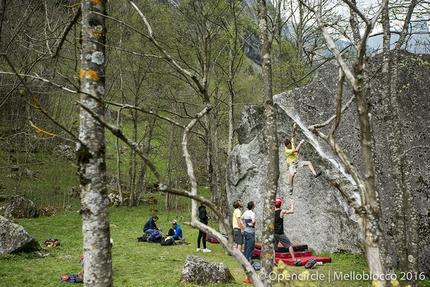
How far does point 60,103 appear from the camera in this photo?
19125mm

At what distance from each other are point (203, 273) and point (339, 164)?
209 inches

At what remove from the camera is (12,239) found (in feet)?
34.2

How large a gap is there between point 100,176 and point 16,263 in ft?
26.8

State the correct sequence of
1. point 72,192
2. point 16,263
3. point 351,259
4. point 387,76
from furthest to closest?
point 72,192 < point 351,259 < point 16,263 < point 387,76

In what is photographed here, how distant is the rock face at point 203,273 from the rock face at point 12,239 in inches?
221

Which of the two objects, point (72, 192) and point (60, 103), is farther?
point (72, 192)

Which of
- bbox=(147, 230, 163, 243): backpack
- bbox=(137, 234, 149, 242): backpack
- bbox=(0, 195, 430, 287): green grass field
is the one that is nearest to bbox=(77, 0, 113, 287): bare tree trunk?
bbox=(0, 195, 430, 287): green grass field

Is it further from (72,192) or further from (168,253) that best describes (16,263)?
(72,192)

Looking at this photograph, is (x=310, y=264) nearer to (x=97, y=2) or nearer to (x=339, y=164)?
(x=339, y=164)

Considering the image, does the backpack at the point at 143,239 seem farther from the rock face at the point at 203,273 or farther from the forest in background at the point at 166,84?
the rock face at the point at 203,273

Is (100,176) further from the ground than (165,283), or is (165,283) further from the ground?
(100,176)

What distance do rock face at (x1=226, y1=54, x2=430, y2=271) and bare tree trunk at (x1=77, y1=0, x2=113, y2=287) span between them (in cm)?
774

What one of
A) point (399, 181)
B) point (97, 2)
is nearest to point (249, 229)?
point (399, 181)

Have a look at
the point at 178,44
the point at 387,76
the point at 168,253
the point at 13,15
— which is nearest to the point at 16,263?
the point at 168,253
